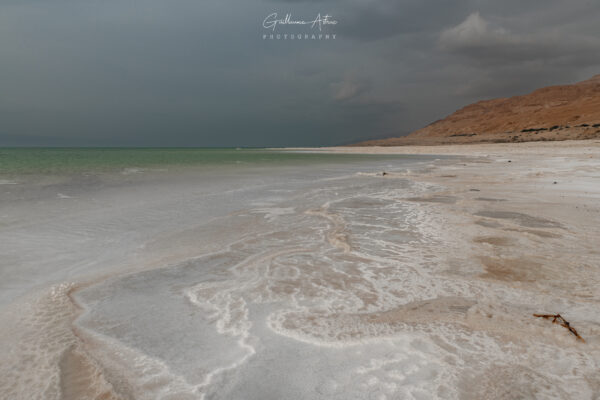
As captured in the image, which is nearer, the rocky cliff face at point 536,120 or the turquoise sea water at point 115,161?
the turquoise sea water at point 115,161

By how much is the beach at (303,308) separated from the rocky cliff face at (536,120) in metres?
58.5

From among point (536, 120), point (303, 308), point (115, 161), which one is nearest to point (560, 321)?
point (303, 308)

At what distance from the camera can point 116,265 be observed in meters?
4.17

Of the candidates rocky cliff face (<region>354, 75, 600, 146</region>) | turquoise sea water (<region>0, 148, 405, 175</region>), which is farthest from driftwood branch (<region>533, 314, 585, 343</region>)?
rocky cliff face (<region>354, 75, 600, 146</region>)

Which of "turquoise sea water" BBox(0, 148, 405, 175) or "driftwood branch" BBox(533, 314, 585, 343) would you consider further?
"turquoise sea water" BBox(0, 148, 405, 175)

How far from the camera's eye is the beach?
1995mm

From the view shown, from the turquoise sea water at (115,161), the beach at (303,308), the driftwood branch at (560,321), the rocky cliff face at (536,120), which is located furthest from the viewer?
the rocky cliff face at (536,120)

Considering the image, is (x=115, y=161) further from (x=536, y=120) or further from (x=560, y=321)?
(x=536, y=120)

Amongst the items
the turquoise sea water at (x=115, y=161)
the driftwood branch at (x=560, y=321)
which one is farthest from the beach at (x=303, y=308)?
the turquoise sea water at (x=115, y=161)

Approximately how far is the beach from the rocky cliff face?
192ft

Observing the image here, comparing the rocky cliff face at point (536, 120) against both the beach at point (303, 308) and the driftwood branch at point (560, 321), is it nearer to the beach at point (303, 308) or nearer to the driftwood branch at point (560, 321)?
the beach at point (303, 308)

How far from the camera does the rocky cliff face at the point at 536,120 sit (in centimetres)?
5728

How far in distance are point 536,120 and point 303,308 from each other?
101 metres

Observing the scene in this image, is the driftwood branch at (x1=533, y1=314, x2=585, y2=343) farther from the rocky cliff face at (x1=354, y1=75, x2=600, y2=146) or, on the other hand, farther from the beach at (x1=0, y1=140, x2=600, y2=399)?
the rocky cliff face at (x1=354, y1=75, x2=600, y2=146)
